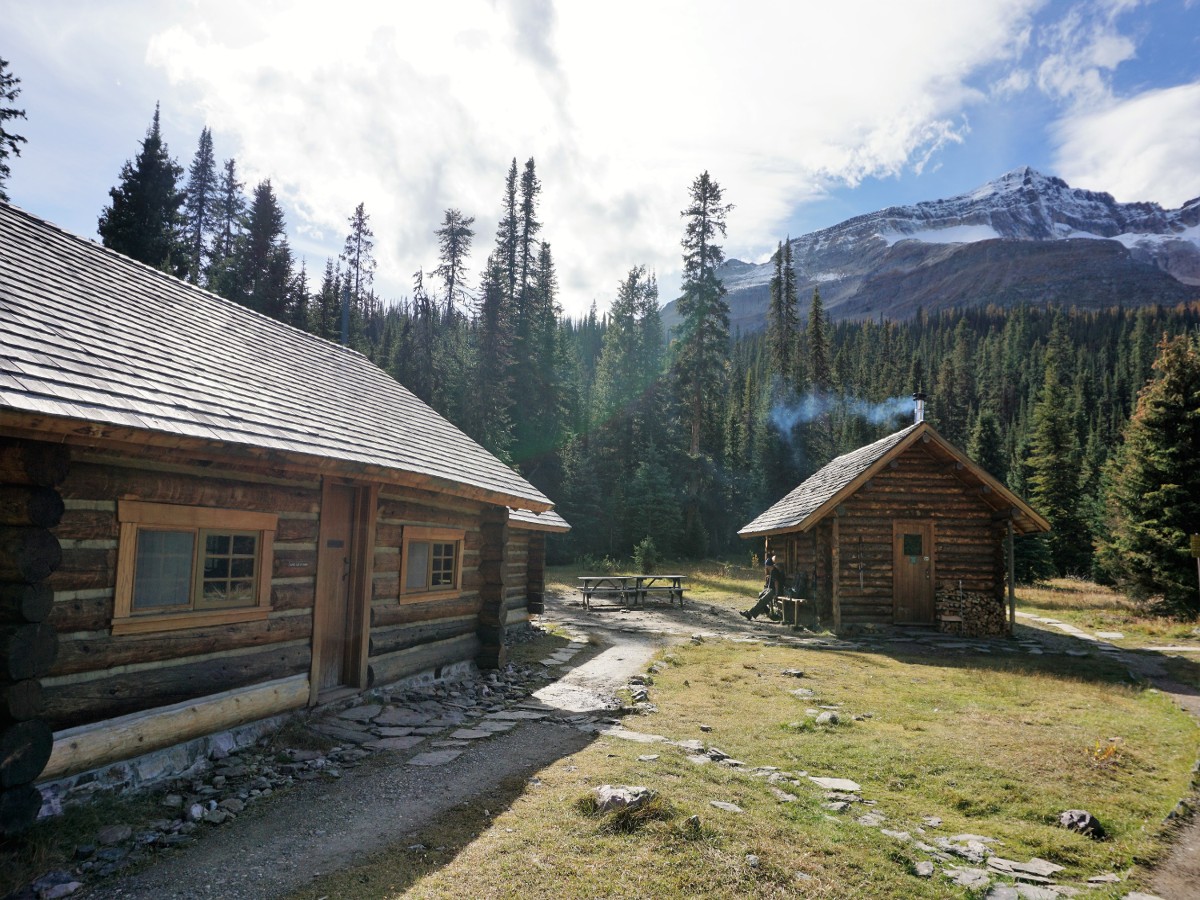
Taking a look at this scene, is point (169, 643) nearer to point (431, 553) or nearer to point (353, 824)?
point (353, 824)

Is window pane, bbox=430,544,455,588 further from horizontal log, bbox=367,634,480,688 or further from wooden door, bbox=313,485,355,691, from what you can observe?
wooden door, bbox=313,485,355,691

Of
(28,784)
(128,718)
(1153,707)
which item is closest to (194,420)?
(128,718)

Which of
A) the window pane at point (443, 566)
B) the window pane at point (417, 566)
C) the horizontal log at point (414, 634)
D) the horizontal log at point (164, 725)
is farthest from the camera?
the window pane at point (443, 566)

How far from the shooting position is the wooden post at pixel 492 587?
12451mm

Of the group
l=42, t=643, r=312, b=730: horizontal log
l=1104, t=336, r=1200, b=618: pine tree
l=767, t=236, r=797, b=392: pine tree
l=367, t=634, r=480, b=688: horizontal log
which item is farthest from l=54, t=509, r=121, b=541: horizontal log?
l=767, t=236, r=797, b=392: pine tree

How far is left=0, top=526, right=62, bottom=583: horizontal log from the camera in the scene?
5051 millimetres

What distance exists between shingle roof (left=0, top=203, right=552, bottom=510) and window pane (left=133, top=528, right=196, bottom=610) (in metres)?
1.24

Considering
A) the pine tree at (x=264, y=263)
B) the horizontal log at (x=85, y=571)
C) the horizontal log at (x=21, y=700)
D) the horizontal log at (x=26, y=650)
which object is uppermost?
the pine tree at (x=264, y=263)

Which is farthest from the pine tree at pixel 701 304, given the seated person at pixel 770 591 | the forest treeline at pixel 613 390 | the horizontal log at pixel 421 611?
the horizontal log at pixel 421 611

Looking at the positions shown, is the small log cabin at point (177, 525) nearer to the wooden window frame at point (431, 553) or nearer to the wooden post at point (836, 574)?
the wooden window frame at point (431, 553)

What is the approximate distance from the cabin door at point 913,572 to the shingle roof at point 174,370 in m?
10.6

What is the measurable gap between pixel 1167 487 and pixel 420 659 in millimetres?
24378

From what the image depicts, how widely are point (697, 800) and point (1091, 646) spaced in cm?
1567

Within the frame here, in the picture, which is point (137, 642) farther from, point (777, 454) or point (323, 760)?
point (777, 454)
